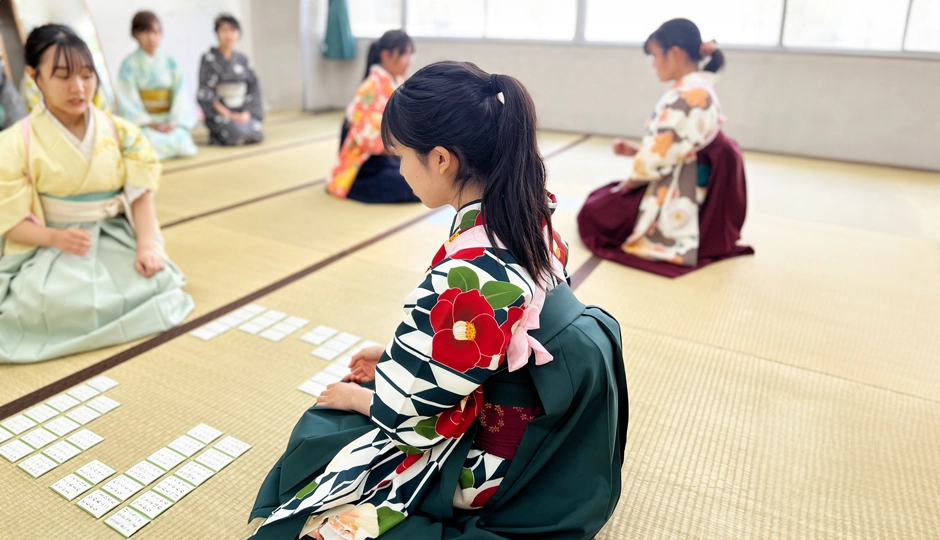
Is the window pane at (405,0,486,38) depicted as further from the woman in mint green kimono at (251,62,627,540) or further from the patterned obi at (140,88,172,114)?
the woman in mint green kimono at (251,62,627,540)

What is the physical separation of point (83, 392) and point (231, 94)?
435cm

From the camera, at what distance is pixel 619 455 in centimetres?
135

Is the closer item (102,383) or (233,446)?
(233,446)

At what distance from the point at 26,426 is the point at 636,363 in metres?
1.76

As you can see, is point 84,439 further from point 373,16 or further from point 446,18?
point 373,16

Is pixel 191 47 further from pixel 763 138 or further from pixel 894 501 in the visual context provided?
pixel 894 501

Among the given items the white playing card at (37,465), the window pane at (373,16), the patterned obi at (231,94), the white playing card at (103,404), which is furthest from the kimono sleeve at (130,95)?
the white playing card at (37,465)

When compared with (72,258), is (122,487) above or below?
below

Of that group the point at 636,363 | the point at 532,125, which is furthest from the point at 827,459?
the point at 532,125

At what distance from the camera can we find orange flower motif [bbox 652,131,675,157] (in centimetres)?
292

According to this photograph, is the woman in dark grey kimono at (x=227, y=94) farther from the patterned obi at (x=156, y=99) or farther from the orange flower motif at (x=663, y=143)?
the orange flower motif at (x=663, y=143)

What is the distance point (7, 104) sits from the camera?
441cm

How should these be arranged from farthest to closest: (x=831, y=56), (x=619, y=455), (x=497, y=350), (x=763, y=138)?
(x=763, y=138) < (x=831, y=56) < (x=619, y=455) < (x=497, y=350)

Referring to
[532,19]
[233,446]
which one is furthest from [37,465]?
[532,19]
